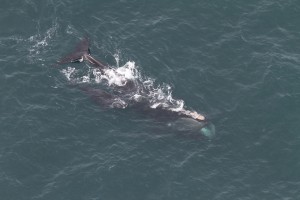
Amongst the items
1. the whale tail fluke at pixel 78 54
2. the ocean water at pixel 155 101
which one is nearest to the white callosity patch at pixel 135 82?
the ocean water at pixel 155 101

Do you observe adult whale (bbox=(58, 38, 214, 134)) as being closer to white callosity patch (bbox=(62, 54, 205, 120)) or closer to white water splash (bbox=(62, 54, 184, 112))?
white callosity patch (bbox=(62, 54, 205, 120))

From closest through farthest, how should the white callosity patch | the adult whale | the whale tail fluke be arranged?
the adult whale < the white callosity patch < the whale tail fluke

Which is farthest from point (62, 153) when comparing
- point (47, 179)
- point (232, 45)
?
point (232, 45)

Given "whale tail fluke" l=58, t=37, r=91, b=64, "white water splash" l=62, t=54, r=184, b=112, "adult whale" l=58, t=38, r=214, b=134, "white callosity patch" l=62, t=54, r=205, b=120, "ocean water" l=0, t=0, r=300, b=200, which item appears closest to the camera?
"ocean water" l=0, t=0, r=300, b=200

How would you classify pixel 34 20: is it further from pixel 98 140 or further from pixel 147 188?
pixel 147 188

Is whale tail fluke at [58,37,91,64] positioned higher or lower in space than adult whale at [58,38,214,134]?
higher

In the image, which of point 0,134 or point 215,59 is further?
point 215,59

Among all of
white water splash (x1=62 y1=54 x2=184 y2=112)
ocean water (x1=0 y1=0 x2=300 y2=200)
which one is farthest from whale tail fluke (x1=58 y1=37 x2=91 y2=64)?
white water splash (x1=62 y1=54 x2=184 y2=112)
